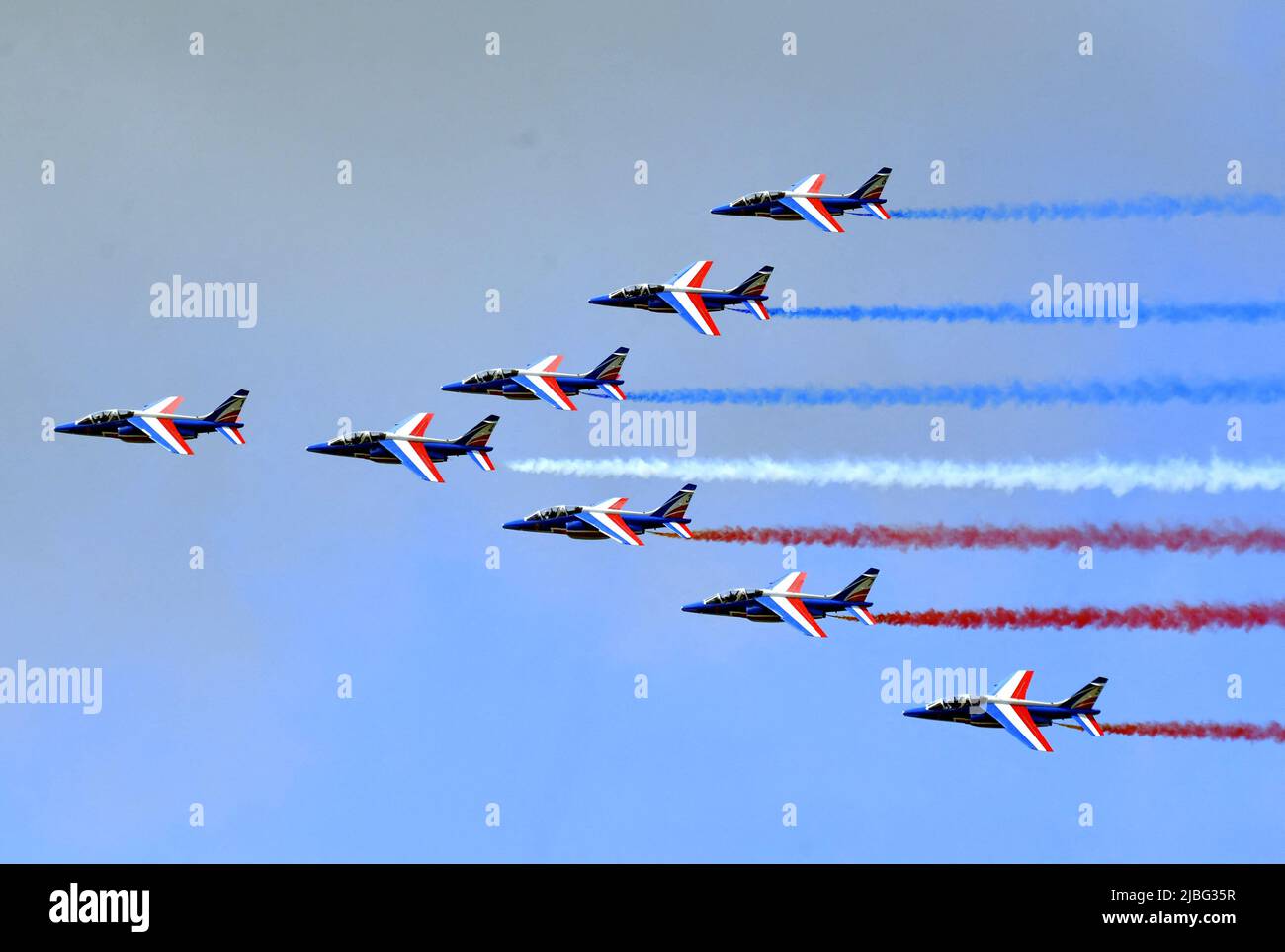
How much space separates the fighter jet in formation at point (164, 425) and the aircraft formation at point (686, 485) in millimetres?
46

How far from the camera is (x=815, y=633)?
112438 mm

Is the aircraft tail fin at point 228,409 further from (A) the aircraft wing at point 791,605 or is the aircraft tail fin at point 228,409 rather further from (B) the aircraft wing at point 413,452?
(A) the aircraft wing at point 791,605

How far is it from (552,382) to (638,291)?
19.8 ft

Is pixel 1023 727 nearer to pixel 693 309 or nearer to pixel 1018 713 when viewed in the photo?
pixel 1018 713

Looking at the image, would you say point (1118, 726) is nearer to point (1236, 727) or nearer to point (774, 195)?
point (1236, 727)

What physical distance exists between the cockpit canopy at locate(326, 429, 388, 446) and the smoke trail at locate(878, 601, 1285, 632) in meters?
25.1

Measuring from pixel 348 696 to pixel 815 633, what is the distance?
23092 mm

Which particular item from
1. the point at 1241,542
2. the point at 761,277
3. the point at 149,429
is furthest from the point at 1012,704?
the point at 149,429

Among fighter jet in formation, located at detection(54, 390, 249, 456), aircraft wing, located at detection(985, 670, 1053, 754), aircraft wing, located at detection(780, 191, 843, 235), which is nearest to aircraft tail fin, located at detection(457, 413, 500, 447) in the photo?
fighter jet in formation, located at detection(54, 390, 249, 456)

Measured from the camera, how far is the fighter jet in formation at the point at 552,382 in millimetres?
121375

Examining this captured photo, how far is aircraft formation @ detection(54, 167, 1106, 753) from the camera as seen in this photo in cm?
11069

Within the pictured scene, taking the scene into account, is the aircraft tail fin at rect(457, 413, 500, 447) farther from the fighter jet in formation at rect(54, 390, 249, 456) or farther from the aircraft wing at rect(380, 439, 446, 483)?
the fighter jet in formation at rect(54, 390, 249, 456)

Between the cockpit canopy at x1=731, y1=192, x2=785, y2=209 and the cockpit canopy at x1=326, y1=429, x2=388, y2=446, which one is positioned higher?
the cockpit canopy at x1=731, y1=192, x2=785, y2=209

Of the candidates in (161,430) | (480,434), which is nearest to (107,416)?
(161,430)
